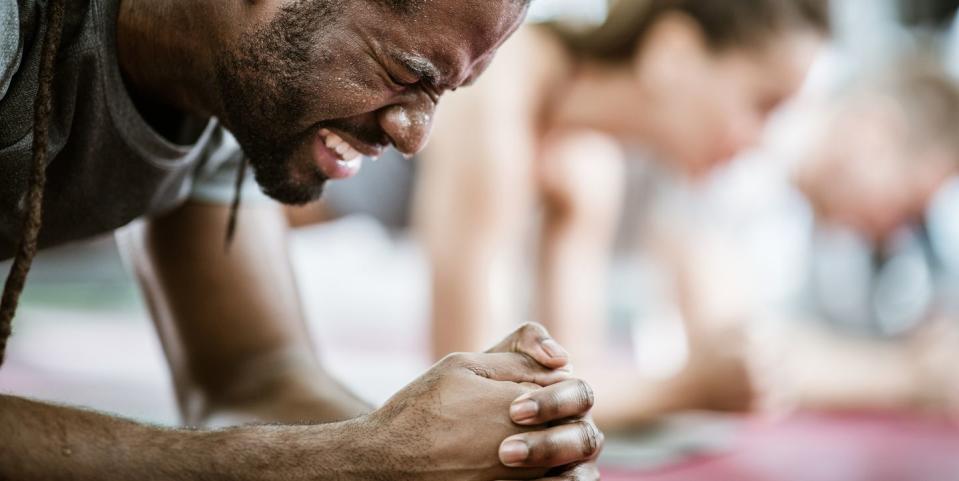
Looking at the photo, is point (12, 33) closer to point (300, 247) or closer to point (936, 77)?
point (936, 77)

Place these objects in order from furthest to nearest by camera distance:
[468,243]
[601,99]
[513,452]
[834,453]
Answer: [601,99] → [834,453] → [468,243] → [513,452]

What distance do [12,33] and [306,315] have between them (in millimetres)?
557

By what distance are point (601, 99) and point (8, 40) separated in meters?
1.43

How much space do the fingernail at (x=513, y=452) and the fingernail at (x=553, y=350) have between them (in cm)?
9

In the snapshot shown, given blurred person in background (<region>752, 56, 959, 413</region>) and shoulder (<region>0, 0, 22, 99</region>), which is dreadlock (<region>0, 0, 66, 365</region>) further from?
blurred person in background (<region>752, 56, 959, 413</region>)

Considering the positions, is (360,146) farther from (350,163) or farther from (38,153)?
(38,153)

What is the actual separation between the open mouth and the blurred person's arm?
2.29ft

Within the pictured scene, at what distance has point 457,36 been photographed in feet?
2.69

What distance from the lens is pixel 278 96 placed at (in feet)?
2.83

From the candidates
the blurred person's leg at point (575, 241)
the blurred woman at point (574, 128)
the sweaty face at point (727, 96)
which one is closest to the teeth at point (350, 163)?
the blurred woman at point (574, 128)

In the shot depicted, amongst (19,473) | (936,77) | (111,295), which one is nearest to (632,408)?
(19,473)

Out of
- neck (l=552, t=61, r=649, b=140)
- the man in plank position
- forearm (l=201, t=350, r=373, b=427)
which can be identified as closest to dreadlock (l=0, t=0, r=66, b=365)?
the man in plank position

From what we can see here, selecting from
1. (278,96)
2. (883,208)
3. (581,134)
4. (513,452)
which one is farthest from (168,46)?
(883,208)

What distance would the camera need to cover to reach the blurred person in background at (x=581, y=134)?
1662 mm
